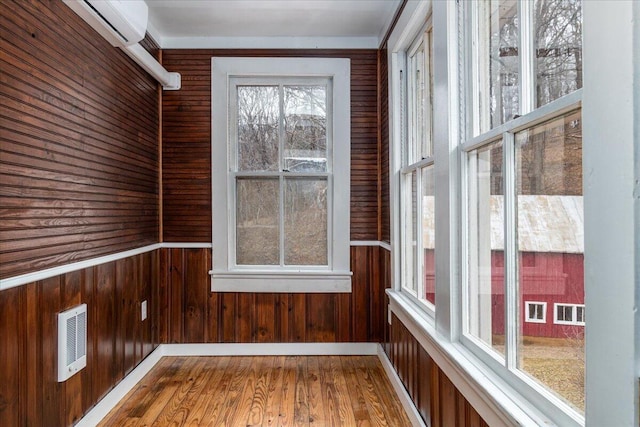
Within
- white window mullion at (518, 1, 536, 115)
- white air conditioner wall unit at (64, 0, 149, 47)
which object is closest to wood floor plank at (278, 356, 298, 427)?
white window mullion at (518, 1, 536, 115)

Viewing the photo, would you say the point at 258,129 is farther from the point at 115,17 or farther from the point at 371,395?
the point at 371,395

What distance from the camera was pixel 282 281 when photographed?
307cm

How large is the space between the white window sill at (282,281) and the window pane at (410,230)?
704mm

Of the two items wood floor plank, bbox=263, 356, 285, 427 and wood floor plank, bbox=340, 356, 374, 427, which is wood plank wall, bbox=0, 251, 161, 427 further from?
wood floor plank, bbox=340, 356, 374, 427

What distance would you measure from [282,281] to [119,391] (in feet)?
4.16

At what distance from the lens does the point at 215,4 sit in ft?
8.49

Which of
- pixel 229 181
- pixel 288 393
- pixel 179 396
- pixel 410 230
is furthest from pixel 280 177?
pixel 179 396

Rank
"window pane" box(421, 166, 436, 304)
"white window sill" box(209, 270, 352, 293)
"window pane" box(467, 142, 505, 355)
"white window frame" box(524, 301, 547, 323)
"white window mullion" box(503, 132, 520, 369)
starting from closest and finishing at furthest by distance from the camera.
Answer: "white window frame" box(524, 301, 547, 323) → "white window mullion" box(503, 132, 520, 369) → "window pane" box(467, 142, 505, 355) → "window pane" box(421, 166, 436, 304) → "white window sill" box(209, 270, 352, 293)

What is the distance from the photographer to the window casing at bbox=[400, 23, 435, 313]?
202 centimetres

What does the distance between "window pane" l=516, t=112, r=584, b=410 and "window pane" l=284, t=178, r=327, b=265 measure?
6.79ft

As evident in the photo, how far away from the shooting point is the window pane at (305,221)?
3.14m

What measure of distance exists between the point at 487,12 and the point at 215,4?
6.13 ft

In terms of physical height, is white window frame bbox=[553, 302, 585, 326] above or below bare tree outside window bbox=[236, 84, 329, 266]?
below

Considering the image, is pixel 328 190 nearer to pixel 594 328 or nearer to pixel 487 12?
pixel 487 12
